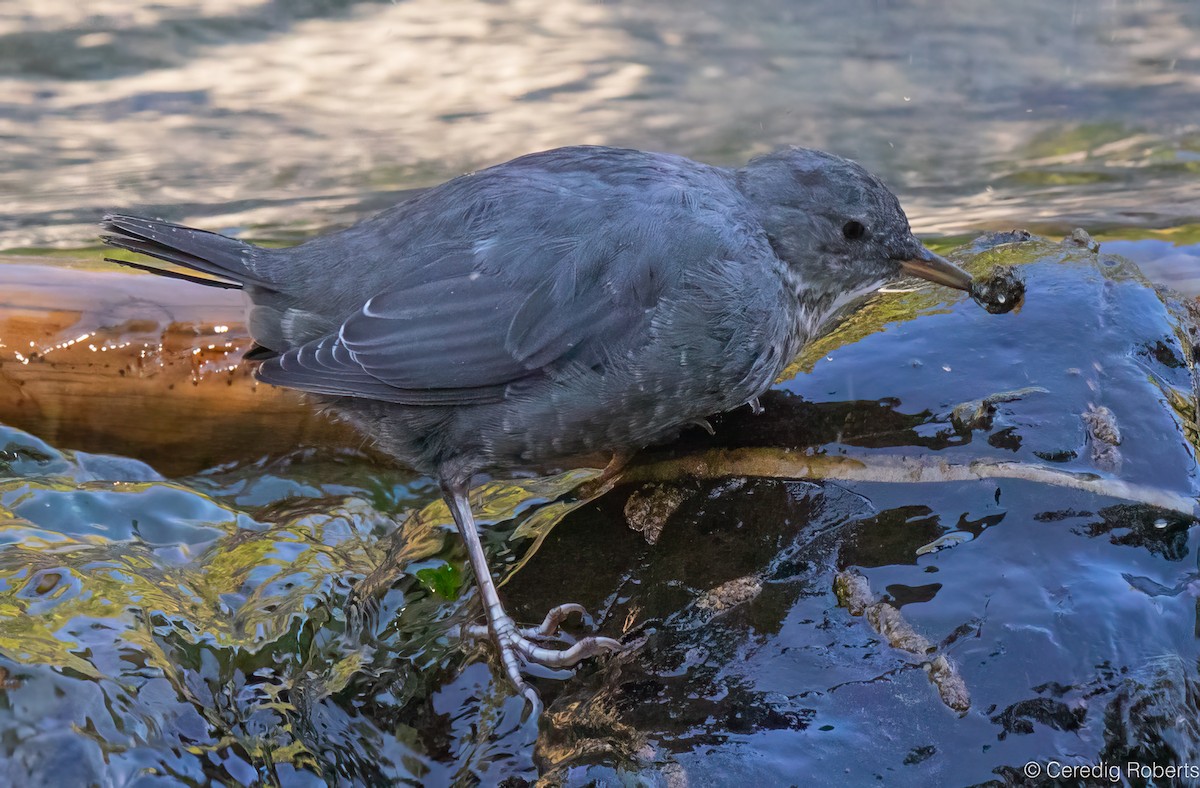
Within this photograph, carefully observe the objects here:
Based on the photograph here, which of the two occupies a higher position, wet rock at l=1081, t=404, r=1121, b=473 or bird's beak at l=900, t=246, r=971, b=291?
bird's beak at l=900, t=246, r=971, b=291

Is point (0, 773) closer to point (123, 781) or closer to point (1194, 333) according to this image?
point (123, 781)

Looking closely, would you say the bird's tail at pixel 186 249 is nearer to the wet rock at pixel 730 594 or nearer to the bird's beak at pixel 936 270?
the wet rock at pixel 730 594

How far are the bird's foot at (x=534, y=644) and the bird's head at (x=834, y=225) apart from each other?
130cm

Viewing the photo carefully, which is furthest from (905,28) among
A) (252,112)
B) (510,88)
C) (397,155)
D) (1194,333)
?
(1194,333)

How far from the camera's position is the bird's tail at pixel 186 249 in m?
3.50

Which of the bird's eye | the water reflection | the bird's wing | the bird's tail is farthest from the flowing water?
the water reflection

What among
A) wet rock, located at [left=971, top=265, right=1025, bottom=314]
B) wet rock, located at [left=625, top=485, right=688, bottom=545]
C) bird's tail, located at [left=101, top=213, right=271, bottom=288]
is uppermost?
bird's tail, located at [left=101, top=213, right=271, bottom=288]

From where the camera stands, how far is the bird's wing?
3.37 m

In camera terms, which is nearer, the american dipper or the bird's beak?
the american dipper

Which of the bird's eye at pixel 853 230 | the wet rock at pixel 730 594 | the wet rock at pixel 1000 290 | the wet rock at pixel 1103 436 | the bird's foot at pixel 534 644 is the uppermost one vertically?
the bird's eye at pixel 853 230

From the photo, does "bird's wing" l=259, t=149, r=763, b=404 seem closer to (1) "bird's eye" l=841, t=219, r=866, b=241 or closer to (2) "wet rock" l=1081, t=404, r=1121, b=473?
(1) "bird's eye" l=841, t=219, r=866, b=241

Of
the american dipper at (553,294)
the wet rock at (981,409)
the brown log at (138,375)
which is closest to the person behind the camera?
the wet rock at (981,409)

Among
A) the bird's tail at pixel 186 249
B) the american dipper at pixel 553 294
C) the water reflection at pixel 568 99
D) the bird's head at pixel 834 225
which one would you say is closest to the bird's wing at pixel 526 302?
the american dipper at pixel 553 294

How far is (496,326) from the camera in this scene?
340 cm
